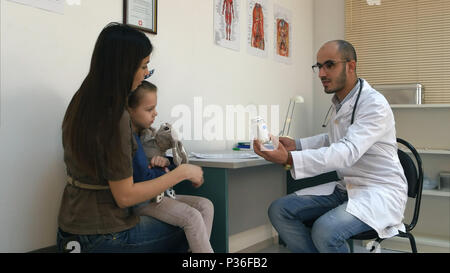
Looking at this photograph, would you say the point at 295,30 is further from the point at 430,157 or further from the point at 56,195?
the point at 56,195

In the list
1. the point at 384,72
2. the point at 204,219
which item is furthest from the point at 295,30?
the point at 204,219

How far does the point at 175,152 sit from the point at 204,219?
316mm

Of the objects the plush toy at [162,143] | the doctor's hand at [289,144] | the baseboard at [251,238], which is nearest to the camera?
the plush toy at [162,143]

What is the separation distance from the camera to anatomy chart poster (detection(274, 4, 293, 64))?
3.41 meters

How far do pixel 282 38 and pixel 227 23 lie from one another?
2.80ft

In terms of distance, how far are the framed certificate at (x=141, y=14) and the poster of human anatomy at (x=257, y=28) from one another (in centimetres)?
101

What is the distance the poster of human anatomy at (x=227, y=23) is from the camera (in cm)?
270

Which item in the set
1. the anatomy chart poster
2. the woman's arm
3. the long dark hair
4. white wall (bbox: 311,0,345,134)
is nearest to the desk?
the woman's arm

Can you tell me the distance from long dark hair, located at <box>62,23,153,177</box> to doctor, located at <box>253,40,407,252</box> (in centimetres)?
74

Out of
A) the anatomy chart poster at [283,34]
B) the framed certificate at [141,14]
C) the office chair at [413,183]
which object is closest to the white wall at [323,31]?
the anatomy chart poster at [283,34]

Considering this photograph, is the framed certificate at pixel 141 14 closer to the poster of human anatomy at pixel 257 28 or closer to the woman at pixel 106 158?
the woman at pixel 106 158

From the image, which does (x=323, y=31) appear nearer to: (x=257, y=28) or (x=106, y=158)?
(x=257, y=28)

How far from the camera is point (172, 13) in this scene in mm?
2346

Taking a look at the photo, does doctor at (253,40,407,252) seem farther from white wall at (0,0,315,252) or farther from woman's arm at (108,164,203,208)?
white wall at (0,0,315,252)
